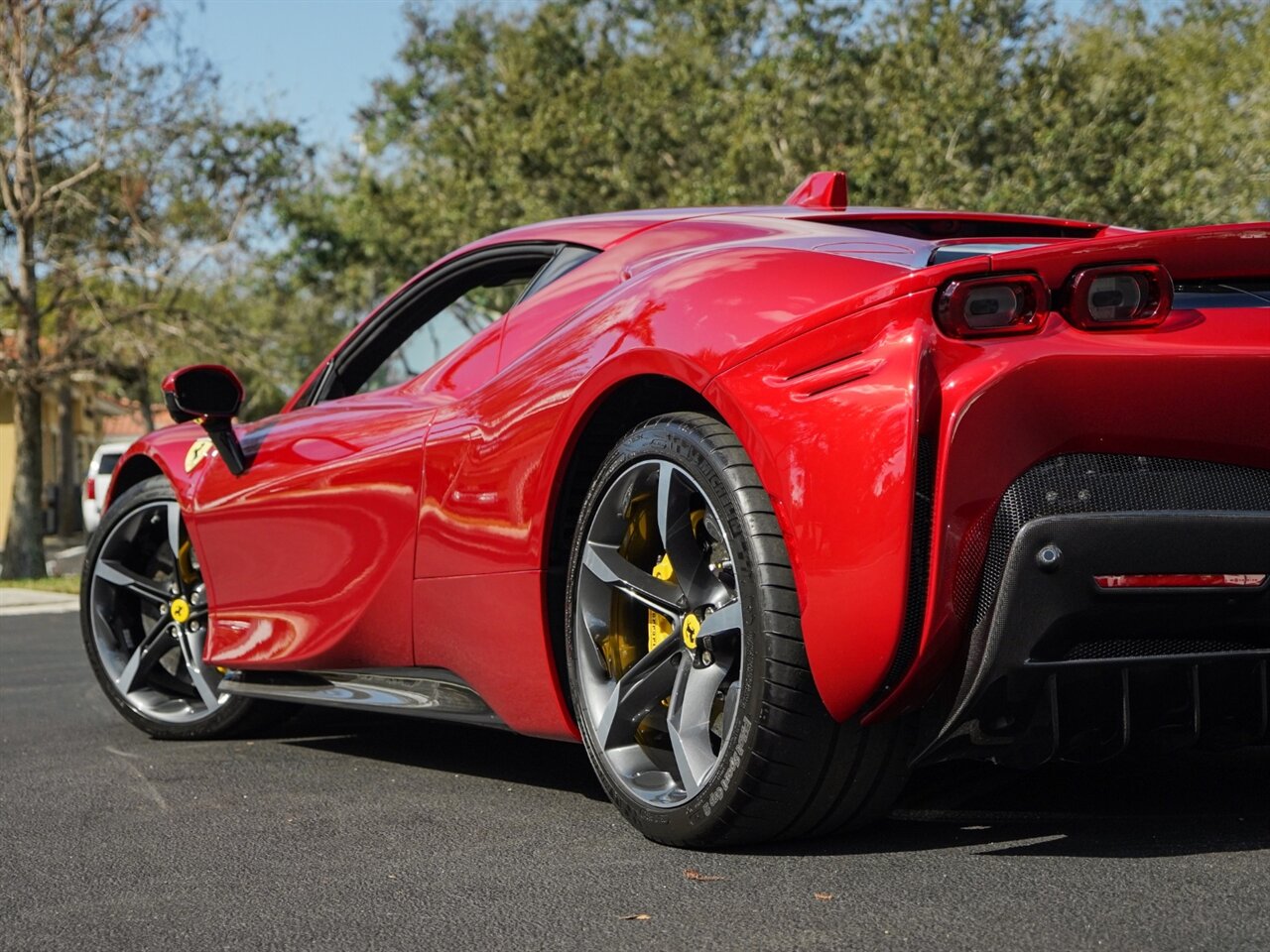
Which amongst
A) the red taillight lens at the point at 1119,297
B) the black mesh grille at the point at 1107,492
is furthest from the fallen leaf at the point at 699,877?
the red taillight lens at the point at 1119,297

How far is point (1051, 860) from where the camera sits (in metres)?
2.91

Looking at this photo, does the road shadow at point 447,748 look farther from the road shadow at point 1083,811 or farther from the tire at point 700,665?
the road shadow at point 1083,811

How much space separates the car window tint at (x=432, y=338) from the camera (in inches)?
180

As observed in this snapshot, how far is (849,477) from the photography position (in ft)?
8.80

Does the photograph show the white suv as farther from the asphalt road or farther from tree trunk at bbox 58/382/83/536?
the asphalt road

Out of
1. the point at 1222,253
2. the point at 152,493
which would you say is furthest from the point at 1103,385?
the point at 152,493

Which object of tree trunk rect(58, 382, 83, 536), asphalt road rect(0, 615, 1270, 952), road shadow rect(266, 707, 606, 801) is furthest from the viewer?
tree trunk rect(58, 382, 83, 536)

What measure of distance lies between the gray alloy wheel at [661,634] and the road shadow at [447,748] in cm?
52

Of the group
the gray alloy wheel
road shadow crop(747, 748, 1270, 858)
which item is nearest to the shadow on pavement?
road shadow crop(747, 748, 1270, 858)

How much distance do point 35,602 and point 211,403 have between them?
11.4 metres

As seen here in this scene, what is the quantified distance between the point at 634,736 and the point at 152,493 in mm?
2481

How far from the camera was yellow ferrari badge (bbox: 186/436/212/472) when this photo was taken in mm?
5012

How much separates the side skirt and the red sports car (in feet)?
0.04

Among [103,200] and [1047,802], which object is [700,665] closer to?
[1047,802]
